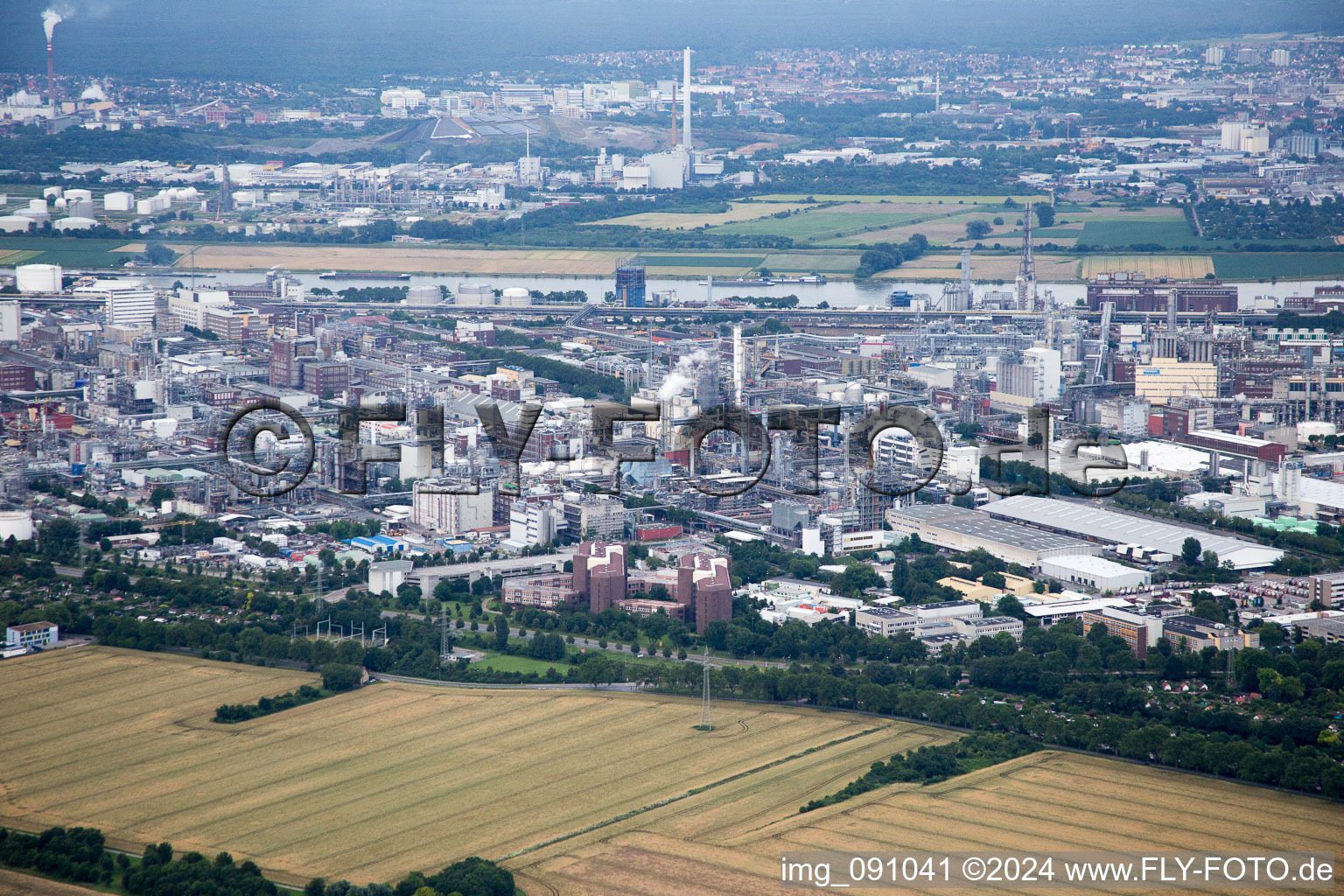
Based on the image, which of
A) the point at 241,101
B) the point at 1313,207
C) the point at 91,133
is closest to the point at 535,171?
the point at 91,133

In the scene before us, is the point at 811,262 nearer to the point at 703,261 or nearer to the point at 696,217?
the point at 703,261

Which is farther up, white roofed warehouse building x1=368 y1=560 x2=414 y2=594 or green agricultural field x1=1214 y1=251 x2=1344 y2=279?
green agricultural field x1=1214 y1=251 x2=1344 y2=279

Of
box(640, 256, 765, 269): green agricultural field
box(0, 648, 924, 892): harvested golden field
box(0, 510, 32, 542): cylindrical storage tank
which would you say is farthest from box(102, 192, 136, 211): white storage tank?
box(0, 648, 924, 892): harvested golden field

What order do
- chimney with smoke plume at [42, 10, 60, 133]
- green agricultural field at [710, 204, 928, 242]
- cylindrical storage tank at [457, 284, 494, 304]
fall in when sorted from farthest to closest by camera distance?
chimney with smoke plume at [42, 10, 60, 133], green agricultural field at [710, 204, 928, 242], cylindrical storage tank at [457, 284, 494, 304]

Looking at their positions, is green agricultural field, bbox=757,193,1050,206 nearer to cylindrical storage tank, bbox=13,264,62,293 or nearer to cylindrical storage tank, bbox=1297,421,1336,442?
cylindrical storage tank, bbox=13,264,62,293

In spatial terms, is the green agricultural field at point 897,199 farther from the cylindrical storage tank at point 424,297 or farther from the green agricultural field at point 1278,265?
the cylindrical storage tank at point 424,297

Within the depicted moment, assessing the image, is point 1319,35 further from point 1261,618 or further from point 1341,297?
point 1261,618

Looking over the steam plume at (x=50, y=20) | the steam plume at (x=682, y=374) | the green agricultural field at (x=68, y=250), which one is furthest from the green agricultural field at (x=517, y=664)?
the steam plume at (x=50, y=20)
